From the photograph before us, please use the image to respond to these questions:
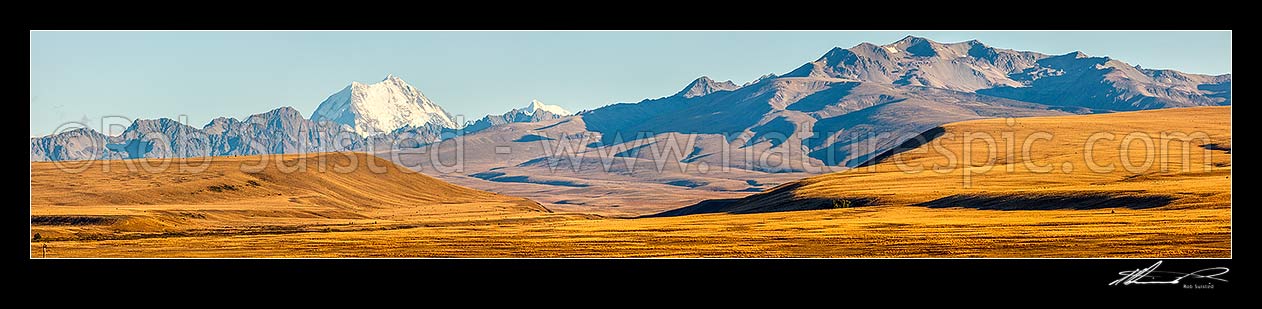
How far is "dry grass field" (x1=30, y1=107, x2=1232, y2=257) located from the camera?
60688mm

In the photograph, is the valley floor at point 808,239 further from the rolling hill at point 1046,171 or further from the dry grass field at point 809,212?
the rolling hill at point 1046,171

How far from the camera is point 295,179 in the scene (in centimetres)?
16550

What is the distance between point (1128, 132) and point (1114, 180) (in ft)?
180

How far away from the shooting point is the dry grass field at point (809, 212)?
199ft

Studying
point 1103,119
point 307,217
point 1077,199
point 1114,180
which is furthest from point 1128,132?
point 307,217
